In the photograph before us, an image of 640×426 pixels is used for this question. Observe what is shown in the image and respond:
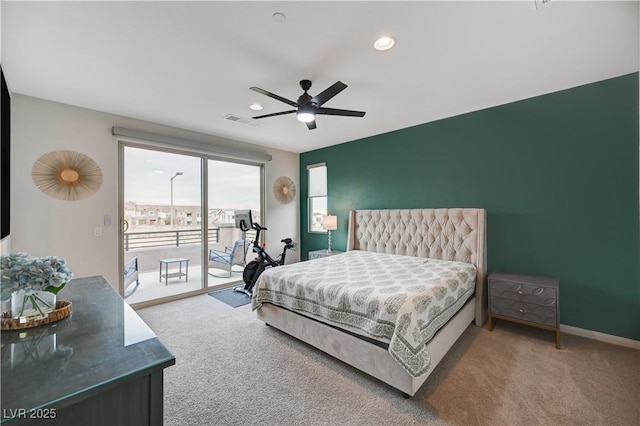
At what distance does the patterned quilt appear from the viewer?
76.5 inches

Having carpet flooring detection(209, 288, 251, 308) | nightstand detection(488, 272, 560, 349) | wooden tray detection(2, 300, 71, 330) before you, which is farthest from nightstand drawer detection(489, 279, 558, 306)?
wooden tray detection(2, 300, 71, 330)

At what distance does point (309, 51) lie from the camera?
2.26 m

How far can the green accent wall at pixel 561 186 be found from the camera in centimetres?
267

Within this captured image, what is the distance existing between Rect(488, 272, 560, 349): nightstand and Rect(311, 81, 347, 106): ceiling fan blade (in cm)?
268

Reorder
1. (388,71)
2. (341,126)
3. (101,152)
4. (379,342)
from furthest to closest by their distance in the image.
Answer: (341,126) → (101,152) → (388,71) → (379,342)

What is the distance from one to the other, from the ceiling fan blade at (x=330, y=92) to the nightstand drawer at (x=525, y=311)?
283 cm

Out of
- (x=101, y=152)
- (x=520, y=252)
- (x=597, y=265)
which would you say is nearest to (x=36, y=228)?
(x=101, y=152)

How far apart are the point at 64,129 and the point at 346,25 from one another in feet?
12.0

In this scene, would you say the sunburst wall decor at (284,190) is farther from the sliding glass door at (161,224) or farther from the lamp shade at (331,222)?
the sliding glass door at (161,224)

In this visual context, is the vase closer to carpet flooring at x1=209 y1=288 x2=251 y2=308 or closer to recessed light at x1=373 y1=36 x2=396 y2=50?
recessed light at x1=373 y1=36 x2=396 y2=50

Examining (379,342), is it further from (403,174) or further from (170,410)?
(403,174)

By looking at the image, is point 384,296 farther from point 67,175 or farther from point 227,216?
point 67,175

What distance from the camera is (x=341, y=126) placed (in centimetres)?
427

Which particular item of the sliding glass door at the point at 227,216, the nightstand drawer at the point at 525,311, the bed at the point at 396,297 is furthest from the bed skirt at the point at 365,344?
the sliding glass door at the point at 227,216
